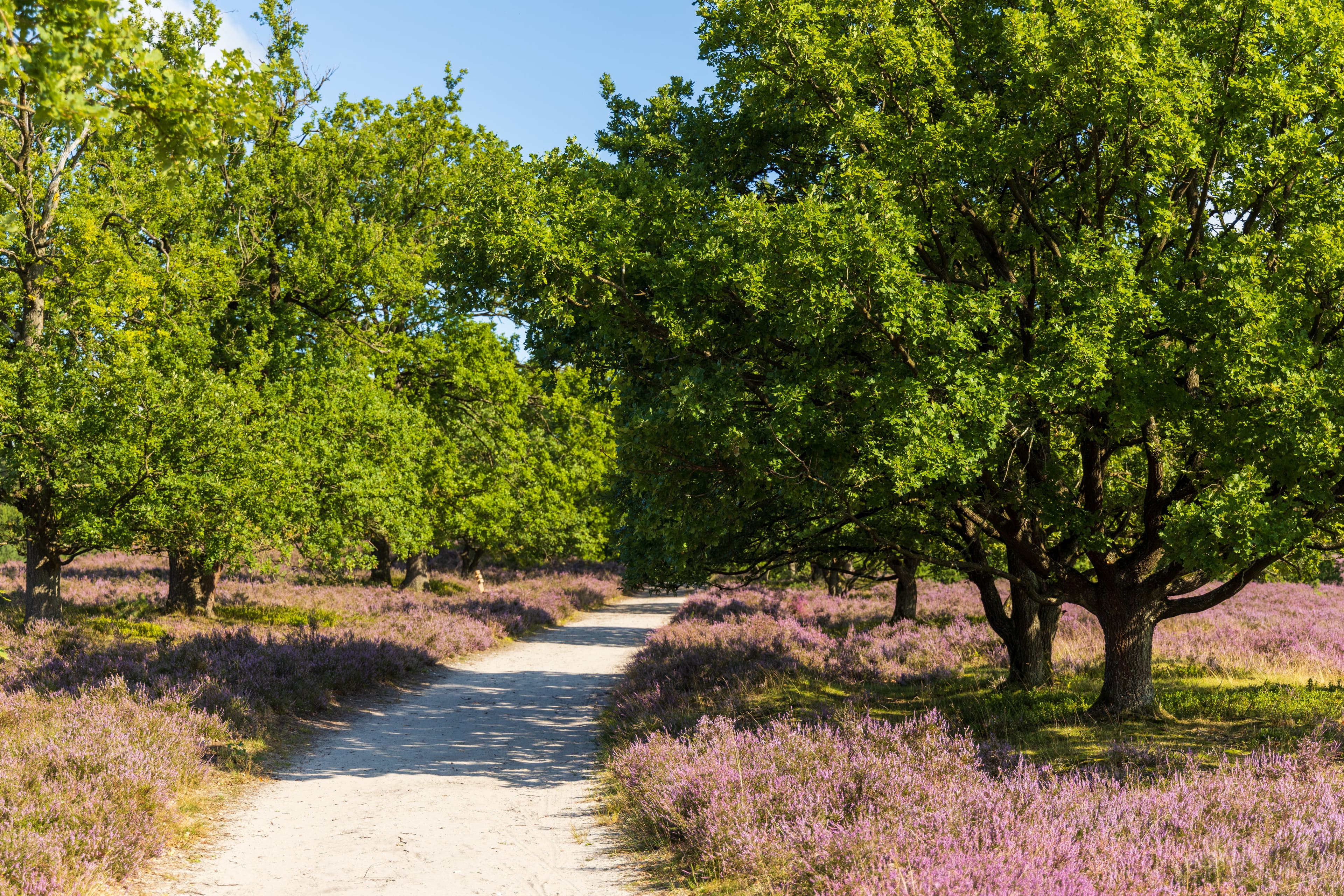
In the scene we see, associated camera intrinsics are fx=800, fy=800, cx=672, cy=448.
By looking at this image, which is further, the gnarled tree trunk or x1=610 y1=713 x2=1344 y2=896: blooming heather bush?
the gnarled tree trunk

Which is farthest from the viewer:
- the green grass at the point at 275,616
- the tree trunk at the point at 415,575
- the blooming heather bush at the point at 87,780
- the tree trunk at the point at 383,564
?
the tree trunk at the point at 383,564

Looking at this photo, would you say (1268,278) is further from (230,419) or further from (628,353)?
(230,419)

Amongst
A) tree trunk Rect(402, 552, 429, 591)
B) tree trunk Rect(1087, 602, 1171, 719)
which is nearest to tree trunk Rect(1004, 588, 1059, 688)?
tree trunk Rect(1087, 602, 1171, 719)

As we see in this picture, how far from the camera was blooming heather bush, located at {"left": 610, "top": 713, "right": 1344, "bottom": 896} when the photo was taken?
4883 mm

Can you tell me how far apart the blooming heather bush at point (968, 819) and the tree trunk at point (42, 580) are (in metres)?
13.3

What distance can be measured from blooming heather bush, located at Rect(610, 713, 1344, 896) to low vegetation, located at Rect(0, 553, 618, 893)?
4572 millimetres

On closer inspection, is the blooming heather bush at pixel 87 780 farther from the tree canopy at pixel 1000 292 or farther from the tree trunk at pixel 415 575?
the tree trunk at pixel 415 575

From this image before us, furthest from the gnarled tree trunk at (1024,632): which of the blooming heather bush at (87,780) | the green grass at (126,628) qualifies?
the green grass at (126,628)

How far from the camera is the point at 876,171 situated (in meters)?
8.32

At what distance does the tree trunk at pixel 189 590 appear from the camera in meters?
18.8

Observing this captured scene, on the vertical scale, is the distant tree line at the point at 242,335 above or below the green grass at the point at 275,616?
above

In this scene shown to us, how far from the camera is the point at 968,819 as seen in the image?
585 centimetres

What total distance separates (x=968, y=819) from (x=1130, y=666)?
5627 millimetres

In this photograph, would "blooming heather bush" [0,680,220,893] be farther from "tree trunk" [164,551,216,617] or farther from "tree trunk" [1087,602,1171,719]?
"tree trunk" [1087,602,1171,719]
